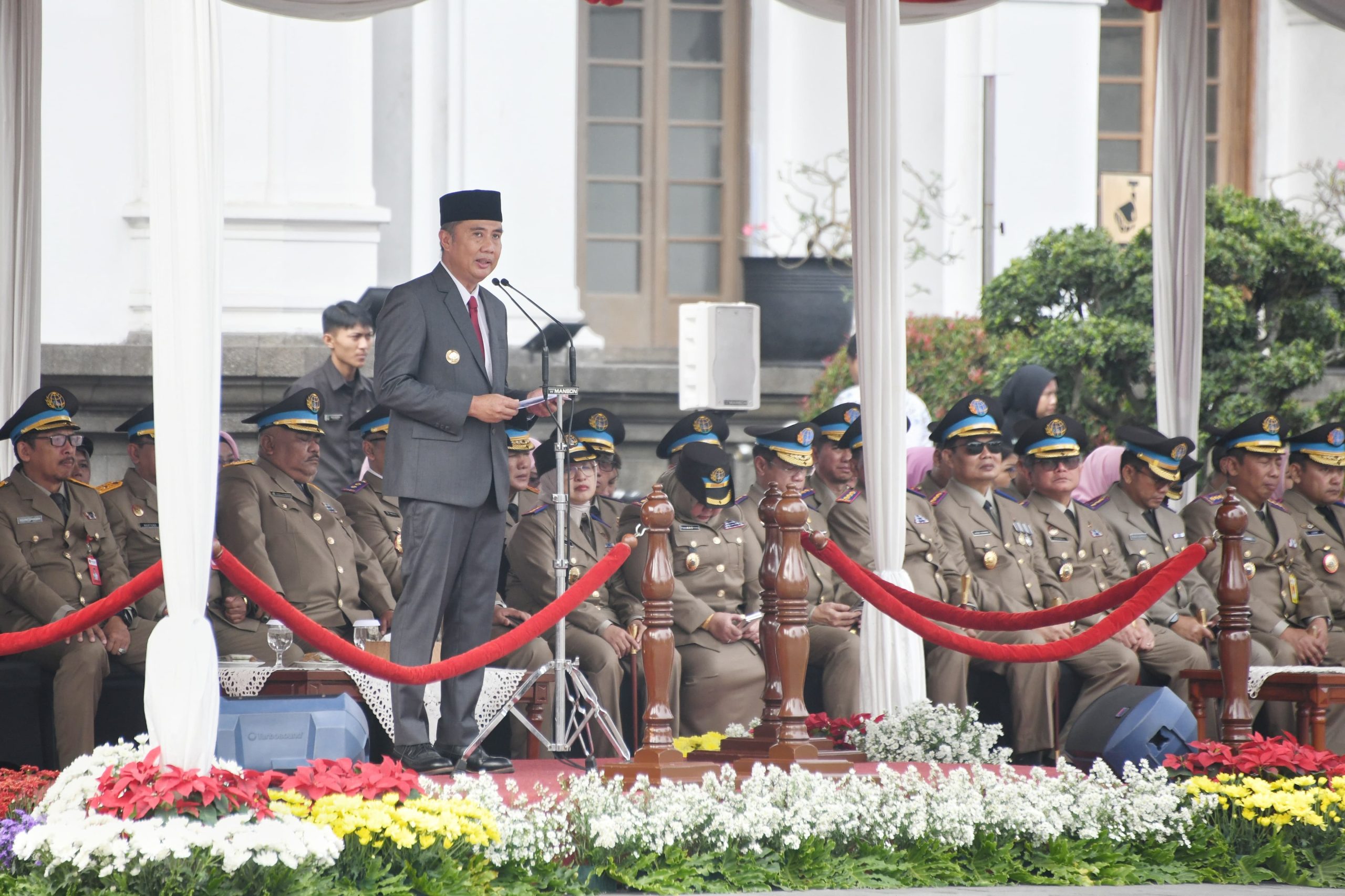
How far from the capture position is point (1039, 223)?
15172 mm

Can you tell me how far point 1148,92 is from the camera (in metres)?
16.3

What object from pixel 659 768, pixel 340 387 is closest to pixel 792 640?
pixel 659 768

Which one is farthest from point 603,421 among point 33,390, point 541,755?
point 33,390

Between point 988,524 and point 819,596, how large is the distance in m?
0.89

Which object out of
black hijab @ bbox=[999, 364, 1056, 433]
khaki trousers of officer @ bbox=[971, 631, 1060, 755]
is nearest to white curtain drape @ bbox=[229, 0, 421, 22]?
black hijab @ bbox=[999, 364, 1056, 433]

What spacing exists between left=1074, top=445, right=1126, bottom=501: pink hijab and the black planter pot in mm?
3610

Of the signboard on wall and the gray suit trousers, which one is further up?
the signboard on wall

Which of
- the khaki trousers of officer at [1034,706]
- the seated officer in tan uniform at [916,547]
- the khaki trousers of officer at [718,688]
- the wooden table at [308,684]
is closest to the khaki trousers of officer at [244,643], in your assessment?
the wooden table at [308,684]

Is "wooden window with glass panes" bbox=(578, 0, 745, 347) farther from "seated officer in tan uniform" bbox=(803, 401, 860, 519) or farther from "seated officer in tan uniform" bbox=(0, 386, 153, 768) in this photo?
"seated officer in tan uniform" bbox=(0, 386, 153, 768)

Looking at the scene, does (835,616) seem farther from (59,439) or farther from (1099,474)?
(59,439)

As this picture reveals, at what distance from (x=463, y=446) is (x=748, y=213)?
8.64m

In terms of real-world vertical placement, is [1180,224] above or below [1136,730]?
above

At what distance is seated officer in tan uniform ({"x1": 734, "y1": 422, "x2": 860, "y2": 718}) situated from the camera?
9.17 m

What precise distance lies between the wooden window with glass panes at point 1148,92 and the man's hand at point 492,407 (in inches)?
405
